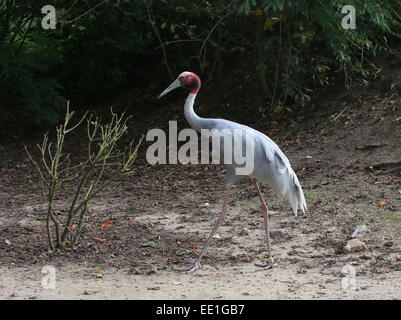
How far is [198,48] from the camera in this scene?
48.0ft

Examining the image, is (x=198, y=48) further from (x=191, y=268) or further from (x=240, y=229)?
(x=191, y=268)

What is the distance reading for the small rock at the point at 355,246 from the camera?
287 inches

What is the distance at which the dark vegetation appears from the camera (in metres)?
12.0

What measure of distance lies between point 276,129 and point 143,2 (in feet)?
12.1

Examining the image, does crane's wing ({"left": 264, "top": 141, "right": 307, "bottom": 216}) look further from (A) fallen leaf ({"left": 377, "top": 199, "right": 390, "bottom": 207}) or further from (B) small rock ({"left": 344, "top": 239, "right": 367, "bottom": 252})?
(A) fallen leaf ({"left": 377, "top": 199, "right": 390, "bottom": 207})

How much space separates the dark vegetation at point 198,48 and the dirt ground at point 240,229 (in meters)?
0.95

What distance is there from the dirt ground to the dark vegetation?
3.13 ft

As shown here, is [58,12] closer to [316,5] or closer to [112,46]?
[112,46]

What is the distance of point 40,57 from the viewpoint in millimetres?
13922

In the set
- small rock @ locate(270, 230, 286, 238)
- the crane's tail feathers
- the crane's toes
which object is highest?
the crane's tail feathers

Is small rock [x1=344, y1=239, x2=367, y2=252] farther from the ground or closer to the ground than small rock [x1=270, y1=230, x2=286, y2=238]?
closer to the ground

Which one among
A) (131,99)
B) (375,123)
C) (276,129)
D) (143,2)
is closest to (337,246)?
(375,123)

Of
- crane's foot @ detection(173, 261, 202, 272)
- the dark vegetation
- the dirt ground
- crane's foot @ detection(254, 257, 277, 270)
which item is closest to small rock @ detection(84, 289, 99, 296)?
the dirt ground

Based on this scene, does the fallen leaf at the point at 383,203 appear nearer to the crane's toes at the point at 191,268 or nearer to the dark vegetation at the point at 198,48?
the crane's toes at the point at 191,268
